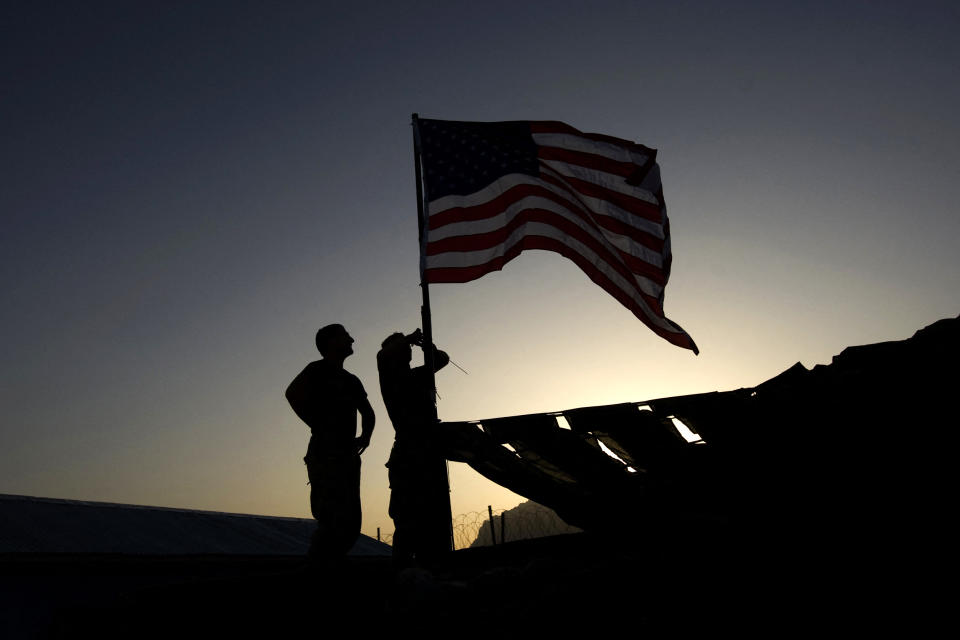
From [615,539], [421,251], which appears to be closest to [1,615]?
[421,251]

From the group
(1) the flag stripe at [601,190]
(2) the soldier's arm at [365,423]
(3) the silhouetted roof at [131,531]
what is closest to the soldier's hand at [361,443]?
(2) the soldier's arm at [365,423]

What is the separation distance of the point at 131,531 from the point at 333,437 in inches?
583

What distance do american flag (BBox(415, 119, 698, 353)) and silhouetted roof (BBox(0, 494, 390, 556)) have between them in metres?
11.6

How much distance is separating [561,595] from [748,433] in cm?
243

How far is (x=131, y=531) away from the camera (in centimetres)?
1777

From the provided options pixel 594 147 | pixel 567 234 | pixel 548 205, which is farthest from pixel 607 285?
pixel 594 147

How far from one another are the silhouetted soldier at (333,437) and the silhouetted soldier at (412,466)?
73 centimetres

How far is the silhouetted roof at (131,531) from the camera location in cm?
1542

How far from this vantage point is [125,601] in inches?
155

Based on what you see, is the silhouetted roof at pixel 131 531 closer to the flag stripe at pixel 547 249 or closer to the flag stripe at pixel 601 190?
the flag stripe at pixel 547 249

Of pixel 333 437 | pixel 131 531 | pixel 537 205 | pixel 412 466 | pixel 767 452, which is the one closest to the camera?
pixel 767 452

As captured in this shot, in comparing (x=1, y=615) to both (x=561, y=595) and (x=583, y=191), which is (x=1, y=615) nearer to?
(x=583, y=191)

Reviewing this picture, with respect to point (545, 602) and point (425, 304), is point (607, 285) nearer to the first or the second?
point (425, 304)

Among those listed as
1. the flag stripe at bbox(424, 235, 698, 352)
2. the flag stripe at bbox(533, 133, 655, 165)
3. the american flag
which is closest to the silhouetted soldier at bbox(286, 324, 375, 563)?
the american flag
